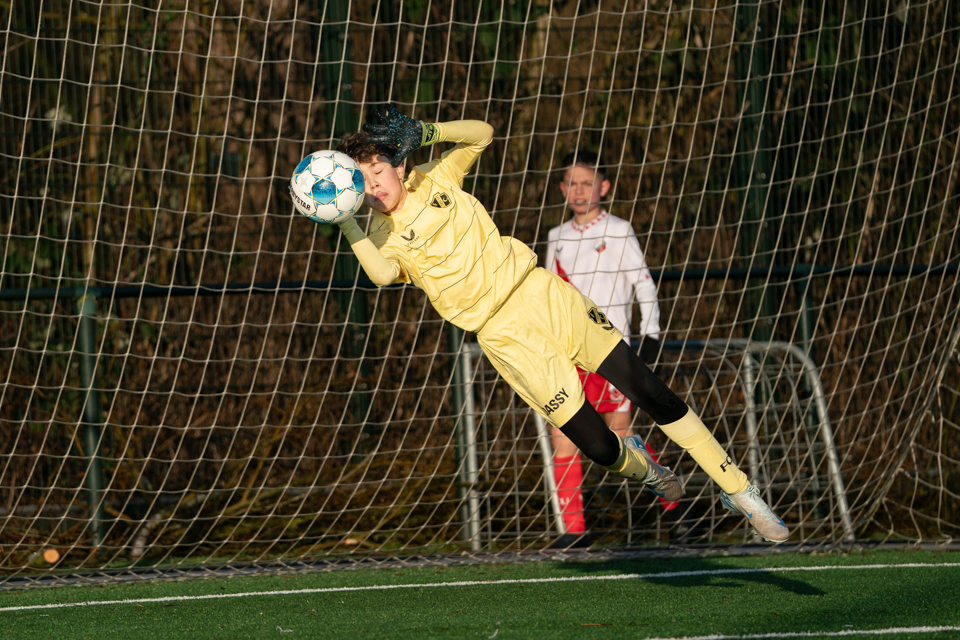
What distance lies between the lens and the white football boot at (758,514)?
3676 mm

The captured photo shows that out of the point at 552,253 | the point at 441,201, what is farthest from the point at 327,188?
the point at 552,253

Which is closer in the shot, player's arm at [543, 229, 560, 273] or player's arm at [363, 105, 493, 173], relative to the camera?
player's arm at [363, 105, 493, 173]

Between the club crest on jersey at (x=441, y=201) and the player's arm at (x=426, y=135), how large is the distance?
0.66 ft

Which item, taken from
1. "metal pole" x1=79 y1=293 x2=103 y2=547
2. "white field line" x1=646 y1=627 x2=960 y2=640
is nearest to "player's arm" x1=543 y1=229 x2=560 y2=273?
"metal pole" x1=79 y1=293 x2=103 y2=547

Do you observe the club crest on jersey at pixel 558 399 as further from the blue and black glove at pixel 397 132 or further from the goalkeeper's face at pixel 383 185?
the blue and black glove at pixel 397 132

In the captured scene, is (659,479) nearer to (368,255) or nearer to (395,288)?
(368,255)

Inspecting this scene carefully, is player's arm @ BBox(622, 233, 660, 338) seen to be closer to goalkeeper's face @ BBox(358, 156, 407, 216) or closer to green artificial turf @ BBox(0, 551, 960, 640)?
green artificial turf @ BBox(0, 551, 960, 640)

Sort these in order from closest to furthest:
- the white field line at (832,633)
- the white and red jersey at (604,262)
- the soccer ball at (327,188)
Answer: the white field line at (832,633) < the soccer ball at (327,188) < the white and red jersey at (604,262)

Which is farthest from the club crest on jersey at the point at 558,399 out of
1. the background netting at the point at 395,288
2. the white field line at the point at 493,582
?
the background netting at the point at 395,288

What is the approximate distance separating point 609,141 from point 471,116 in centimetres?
91

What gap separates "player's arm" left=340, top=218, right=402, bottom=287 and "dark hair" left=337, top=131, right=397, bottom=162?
0.85 feet

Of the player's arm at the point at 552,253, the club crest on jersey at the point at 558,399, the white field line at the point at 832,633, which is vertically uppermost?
the player's arm at the point at 552,253

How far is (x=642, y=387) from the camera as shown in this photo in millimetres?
3816

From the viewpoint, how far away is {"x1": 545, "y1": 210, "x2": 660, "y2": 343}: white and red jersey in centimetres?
539
